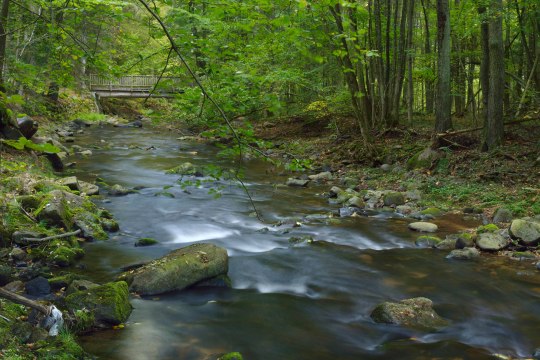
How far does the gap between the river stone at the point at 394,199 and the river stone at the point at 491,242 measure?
3073 millimetres

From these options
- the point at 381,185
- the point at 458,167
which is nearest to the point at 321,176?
the point at 381,185

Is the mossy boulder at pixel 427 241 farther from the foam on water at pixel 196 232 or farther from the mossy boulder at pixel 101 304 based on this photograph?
the mossy boulder at pixel 101 304

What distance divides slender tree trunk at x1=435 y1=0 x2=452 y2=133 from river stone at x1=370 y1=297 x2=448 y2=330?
8.46 m

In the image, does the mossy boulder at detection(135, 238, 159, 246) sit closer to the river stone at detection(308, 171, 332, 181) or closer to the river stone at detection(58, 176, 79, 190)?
the river stone at detection(58, 176, 79, 190)

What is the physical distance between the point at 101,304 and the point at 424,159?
34.2 ft

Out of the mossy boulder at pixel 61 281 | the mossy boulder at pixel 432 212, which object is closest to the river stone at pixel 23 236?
the mossy boulder at pixel 61 281

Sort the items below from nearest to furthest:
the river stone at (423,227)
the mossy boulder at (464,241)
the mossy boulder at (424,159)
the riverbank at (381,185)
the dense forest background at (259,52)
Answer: the dense forest background at (259,52) → the riverbank at (381,185) → the mossy boulder at (464,241) → the river stone at (423,227) → the mossy boulder at (424,159)

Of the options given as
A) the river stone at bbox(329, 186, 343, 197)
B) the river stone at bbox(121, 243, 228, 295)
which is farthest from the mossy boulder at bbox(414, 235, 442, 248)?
the river stone at bbox(329, 186, 343, 197)

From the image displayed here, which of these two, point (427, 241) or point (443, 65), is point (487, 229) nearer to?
point (427, 241)

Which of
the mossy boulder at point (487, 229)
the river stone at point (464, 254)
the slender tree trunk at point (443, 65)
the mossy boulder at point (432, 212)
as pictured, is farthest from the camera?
the slender tree trunk at point (443, 65)

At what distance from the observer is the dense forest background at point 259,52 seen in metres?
3.83

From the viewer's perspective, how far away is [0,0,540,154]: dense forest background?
3830 millimetres

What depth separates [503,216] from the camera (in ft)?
29.4

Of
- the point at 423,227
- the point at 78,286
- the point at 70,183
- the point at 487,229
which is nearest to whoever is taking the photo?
the point at 78,286
